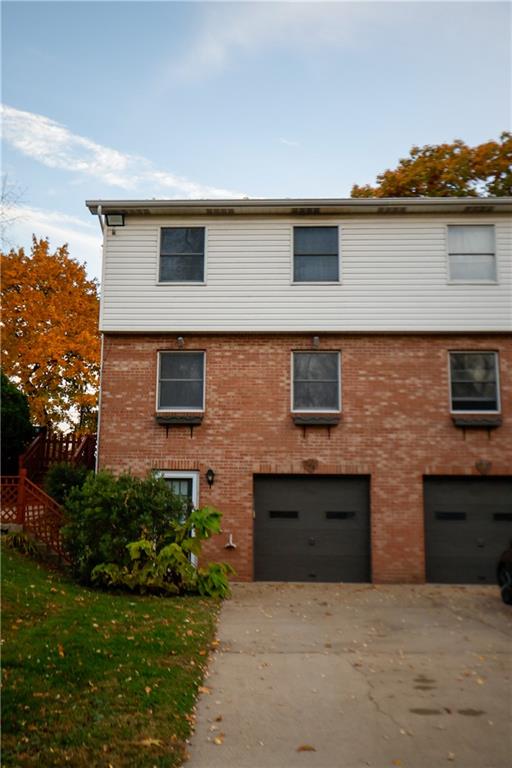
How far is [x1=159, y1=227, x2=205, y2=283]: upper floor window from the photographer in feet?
49.1

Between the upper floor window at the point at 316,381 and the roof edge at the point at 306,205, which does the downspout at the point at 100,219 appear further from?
the upper floor window at the point at 316,381

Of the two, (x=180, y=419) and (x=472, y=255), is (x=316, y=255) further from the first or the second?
(x=180, y=419)

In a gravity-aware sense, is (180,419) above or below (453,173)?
below

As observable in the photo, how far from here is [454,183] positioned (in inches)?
944

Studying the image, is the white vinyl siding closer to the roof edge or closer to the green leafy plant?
the roof edge

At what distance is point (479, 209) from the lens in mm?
14773

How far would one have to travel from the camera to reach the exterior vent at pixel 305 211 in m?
14.7

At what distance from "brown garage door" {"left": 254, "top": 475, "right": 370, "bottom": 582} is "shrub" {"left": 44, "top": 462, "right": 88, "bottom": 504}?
13.8 feet

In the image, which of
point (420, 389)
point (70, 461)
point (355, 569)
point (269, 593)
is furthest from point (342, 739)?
point (70, 461)

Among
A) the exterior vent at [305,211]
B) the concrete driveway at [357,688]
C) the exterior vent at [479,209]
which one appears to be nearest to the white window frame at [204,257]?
the exterior vent at [305,211]

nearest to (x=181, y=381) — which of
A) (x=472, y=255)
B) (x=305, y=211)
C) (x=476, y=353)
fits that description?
(x=305, y=211)

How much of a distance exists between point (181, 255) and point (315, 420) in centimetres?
493

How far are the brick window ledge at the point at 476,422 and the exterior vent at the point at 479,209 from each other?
15.5ft

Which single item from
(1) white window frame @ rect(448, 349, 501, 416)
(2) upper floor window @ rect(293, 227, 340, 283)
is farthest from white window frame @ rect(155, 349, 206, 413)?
(1) white window frame @ rect(448, 349, 501, 416)
